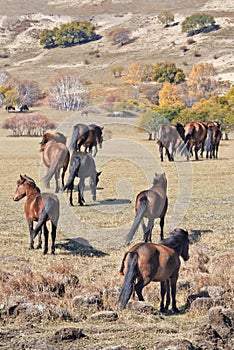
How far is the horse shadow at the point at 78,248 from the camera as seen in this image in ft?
42.8

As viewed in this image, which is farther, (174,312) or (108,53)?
(108,53)

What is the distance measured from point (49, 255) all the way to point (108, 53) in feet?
443

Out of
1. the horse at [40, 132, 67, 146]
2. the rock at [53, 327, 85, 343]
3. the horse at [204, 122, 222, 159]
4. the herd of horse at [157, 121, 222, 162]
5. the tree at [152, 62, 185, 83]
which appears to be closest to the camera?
the rock at [53, 327, 85, 343]

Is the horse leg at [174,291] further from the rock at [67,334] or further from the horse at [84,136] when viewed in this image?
the horse at [84,136]

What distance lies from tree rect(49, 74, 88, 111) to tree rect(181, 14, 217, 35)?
50.0 meters

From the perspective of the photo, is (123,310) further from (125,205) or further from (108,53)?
(108,53)

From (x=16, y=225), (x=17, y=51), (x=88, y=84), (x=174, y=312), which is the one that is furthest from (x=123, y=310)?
(x=17, y=51)

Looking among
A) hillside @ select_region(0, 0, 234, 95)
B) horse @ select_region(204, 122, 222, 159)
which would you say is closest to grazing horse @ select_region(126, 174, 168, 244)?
horse @ select_region(204, 122, 222, 159)

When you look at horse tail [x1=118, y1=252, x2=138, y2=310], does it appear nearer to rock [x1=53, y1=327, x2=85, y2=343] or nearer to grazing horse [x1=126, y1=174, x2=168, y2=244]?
rock [x1=53, y1=327, x2=85, y2=343]

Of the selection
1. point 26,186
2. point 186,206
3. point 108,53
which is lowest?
point 186,206

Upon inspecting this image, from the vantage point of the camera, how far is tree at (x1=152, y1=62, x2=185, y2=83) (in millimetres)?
107500

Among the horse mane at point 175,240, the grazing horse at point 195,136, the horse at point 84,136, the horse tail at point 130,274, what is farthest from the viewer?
the grazing horse at point 195,136

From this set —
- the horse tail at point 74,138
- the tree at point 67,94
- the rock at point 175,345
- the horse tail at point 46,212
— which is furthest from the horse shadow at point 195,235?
the tree at point 67,94

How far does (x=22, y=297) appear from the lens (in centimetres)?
888
